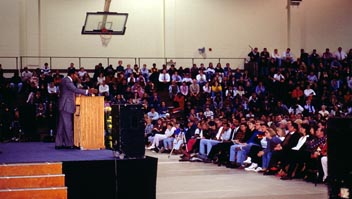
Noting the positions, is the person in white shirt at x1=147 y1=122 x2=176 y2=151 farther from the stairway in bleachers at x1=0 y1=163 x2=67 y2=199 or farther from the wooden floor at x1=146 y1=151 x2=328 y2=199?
the stairway in bleachers at x1=0 y1=163 x2=67 y2=199

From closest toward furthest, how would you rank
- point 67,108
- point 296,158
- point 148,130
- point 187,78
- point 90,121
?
1. point 90,121
2. point 67,108
3. point 296,158
4. point 148,130
5. point 187,78

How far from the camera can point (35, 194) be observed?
8938 mm

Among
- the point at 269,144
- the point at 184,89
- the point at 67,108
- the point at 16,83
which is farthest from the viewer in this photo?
the point at 184,89

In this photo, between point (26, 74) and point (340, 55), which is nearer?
point (26, 74)

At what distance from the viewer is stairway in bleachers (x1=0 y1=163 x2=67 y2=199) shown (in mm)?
8867

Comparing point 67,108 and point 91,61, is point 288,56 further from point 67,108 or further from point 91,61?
point 67,108

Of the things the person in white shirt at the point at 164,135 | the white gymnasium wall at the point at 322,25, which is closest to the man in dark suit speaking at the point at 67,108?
the person in white shirt at the point at 164,135

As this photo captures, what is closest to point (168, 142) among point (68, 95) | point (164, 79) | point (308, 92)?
point (164, 79)

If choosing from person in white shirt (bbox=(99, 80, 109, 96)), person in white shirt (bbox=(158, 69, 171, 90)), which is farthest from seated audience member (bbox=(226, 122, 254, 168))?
person in white shirt (bbox=(158, 69, 171, 90))

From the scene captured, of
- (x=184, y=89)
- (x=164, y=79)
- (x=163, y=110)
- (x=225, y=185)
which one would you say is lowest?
(x=225, y=185)

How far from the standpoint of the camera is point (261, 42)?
1125 inches

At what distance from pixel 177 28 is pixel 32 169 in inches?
738

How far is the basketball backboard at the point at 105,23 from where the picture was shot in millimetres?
22422

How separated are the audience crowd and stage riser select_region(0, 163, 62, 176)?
18.5 feet
